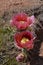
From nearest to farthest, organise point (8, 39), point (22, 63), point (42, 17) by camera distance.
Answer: point (22, 63) → point (8, 39) → point (42, 17)

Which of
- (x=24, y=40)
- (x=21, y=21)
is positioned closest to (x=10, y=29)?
(x=21, y=21)

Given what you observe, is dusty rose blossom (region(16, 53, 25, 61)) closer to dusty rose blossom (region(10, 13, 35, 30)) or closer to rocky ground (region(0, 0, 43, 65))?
rocky ground (region(0, 0, 43, 65))

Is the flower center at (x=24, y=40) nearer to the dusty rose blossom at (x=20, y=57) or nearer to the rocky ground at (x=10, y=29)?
the dusty rose blossom at (x=20, y=57)

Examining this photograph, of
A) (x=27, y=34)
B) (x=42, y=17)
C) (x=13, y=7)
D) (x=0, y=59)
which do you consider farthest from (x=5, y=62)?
(x=13, y=7)

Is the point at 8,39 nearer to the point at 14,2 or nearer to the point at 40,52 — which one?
the point at 40,52

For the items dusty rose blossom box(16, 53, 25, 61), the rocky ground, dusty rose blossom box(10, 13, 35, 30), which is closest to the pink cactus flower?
dusty rose blossom box(16, 53, 25, 61)

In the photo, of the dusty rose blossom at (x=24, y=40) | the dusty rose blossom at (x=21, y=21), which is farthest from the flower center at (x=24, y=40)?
the dusty rose blossom at (x=21, y=21)

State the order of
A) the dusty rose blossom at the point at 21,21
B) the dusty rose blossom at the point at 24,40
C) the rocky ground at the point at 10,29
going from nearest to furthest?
the dusty rose blossom at the point at 24,40
the dusty rose blossom at the point at 21,21
the rocky ground at the point at 10,29
